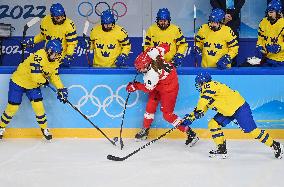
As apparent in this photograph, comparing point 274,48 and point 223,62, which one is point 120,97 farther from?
point 274,48

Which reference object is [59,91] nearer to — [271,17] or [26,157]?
[26,157]

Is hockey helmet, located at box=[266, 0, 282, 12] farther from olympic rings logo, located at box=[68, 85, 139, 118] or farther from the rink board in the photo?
olympic rings logo, located at box=[68, 85, 139, 118]

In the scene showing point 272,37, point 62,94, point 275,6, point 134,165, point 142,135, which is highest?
point 275,6

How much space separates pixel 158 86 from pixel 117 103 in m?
0.59

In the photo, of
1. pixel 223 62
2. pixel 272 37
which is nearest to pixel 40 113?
pixel 223 62

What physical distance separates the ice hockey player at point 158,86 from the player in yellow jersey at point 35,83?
0.87 m

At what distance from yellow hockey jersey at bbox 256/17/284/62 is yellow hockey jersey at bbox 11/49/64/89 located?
8.65 feet

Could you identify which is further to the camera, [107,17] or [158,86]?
[107,17]

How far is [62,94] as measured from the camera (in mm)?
6531

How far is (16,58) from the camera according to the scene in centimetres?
1000

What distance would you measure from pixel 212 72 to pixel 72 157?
77.6 inches

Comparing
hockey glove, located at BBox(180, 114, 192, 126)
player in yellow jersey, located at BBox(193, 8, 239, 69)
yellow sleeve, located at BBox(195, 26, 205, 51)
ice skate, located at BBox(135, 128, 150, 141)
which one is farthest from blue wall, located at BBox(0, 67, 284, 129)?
hockey glove, located at BBox(180, 114, 192, 126)

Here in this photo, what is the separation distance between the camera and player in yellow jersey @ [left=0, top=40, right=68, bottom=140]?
6320mm

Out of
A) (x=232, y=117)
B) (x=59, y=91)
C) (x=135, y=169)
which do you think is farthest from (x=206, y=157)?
(x=59, y=91)
